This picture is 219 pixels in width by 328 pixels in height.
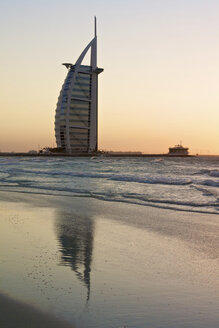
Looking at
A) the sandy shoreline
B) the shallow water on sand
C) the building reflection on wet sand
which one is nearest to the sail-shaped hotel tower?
the building reflection on wet sand

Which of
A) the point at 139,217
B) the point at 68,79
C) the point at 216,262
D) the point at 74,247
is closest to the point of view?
the point at 216,262

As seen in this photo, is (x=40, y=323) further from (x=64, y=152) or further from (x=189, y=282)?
(x=64, y=152)

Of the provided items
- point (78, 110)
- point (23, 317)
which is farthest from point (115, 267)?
point (78, 110)

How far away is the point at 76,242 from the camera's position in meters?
7.64

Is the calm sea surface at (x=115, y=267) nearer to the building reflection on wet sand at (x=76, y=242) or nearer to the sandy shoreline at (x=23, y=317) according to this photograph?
the building reflection on wet sand at (x=76, y=242)

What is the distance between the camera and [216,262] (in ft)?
20.5

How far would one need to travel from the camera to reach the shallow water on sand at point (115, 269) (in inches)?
159

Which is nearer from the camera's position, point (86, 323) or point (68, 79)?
point (86, 323)

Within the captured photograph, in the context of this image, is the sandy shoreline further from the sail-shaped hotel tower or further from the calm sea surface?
the sail-shaped hotel tower

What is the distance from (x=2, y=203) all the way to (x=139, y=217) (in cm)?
550

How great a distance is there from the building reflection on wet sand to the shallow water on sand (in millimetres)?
15

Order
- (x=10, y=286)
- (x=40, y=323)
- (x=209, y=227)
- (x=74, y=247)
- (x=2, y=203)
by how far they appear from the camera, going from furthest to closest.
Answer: (x=2, y=203)
(x=209, y=227)
(x=74, y=247)
(x=10, y=286)
(x=40, y=323)

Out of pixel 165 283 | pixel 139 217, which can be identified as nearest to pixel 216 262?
pixel 165 283

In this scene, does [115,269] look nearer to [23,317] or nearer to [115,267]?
[115,267]
